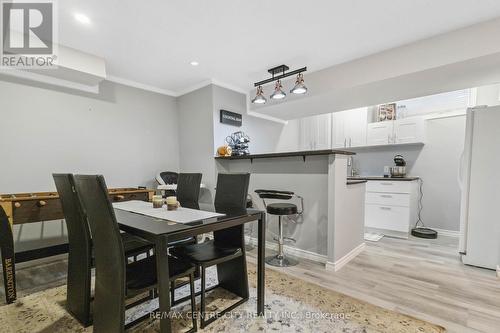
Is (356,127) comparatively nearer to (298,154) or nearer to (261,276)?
(298,154)

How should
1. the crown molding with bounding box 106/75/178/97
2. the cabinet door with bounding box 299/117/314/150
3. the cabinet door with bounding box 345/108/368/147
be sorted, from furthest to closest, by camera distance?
the cabinet door with bounding box 299/117/314/150 → the cabinet door with bounding box 345/108/368/147 → the crown molding with bounding box 106/75/178/97

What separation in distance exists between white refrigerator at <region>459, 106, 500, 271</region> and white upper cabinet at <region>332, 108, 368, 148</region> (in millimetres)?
1920

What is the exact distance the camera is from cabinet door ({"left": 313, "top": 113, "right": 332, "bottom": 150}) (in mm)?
5106

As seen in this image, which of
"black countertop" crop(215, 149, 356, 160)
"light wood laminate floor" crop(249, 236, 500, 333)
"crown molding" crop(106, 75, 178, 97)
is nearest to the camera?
"light wood laminate floor" crop(249, 236, 500, 333)

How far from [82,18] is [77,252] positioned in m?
2.13

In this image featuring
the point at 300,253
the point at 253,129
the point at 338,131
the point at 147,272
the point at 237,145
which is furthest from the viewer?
the point at 338,131

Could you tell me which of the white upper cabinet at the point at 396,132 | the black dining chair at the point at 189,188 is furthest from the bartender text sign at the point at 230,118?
the white upper cabinet at the point at 396,132

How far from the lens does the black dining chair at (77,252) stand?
63.9 inches

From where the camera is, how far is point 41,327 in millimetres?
1646

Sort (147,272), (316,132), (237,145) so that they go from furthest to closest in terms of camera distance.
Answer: (316,132)
(237,145)
(147,272)

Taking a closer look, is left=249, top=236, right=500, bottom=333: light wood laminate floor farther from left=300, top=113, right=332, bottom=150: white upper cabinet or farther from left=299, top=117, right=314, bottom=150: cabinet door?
left=299, top=117, right=314, bottom=150: cabinet door

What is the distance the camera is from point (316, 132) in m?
5.36

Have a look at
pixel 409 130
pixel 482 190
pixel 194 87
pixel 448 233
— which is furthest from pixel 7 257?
pixel 448 233

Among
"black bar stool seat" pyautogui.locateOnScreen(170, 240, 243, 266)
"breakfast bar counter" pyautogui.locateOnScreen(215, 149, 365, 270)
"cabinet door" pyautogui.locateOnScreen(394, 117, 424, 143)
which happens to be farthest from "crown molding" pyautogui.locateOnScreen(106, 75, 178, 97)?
"cabinet door" pyautogui.locateOnScreen(394, 117, 424, 143)
